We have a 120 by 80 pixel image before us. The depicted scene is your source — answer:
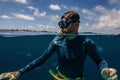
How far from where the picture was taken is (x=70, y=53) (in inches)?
167

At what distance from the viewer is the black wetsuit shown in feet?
13.4

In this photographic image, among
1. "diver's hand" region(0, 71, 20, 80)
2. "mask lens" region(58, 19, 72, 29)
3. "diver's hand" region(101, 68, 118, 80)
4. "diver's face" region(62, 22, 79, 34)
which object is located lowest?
"diver's hand" region(0, 71, 20, 80)

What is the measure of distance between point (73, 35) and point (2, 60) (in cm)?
3963

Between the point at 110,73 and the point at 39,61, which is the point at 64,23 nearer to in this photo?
the point at 39,61

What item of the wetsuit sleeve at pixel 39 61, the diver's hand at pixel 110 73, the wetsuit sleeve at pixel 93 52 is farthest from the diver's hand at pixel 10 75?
the diver's hand at pixel 110 73

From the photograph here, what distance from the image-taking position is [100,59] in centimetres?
390

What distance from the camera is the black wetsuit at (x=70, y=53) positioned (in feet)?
13.4

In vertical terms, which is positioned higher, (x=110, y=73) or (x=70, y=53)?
(x=70, y=53)

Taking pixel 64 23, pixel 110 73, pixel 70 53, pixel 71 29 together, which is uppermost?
pixel 64 23

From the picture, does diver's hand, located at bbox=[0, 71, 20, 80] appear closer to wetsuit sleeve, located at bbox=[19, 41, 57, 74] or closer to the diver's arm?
the diver's arm

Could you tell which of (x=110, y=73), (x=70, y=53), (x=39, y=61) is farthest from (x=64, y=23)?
(x=110, y=73)

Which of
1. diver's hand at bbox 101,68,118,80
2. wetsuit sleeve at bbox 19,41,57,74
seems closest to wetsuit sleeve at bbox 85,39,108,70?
diver's hand at bbox 101,68,118,80

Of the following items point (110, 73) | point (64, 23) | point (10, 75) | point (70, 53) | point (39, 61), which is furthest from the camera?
point (70, 53)

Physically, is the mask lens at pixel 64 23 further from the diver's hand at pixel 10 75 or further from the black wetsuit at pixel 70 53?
the diver's hand at pixel 10 75
